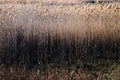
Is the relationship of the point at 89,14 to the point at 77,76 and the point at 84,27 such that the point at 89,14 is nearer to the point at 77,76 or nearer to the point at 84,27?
the point at 84,27

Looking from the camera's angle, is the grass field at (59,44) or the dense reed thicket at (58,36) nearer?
the grass field at (59,44)

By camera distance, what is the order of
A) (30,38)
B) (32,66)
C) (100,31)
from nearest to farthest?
(32,66)
(30,38)
(100,31)

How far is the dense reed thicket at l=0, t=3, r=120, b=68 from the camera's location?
35.1 ft

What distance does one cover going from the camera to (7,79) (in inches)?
382

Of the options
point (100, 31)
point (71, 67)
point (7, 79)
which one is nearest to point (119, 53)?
point (100, 31)

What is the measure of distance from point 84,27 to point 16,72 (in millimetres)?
2788

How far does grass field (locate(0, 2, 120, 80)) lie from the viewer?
1018cm

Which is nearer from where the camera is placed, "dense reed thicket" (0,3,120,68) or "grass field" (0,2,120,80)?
"grass field" (0,2,120,80)

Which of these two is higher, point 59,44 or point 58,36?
point 58,36

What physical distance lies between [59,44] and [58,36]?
0.83ft

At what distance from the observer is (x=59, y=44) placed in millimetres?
11273

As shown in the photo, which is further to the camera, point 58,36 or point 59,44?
point 58,36

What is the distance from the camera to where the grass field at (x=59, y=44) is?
1018 centimetres

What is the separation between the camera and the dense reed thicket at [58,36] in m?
10.7
